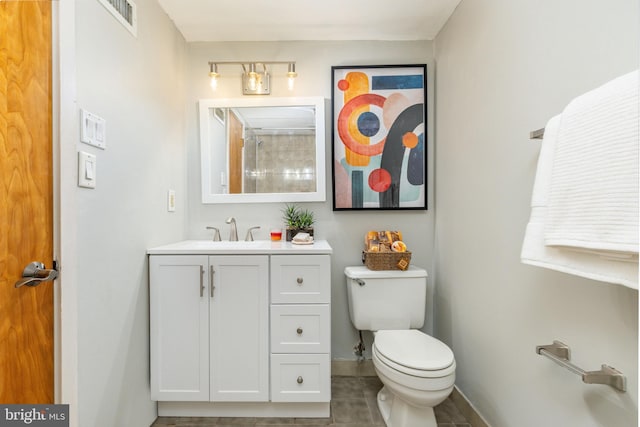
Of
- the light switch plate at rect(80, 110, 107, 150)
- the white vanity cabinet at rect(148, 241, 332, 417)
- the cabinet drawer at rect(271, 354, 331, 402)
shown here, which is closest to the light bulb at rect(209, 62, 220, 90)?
the light switch plate at rect(80, 110, 107, 150)

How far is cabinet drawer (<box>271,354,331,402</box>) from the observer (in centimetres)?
149

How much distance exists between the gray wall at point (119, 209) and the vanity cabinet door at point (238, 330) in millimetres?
361

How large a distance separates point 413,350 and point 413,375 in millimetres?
149

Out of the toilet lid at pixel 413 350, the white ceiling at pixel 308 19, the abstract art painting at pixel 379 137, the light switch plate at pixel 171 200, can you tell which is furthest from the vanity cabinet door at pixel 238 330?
the white ceiling at pixel 308 19

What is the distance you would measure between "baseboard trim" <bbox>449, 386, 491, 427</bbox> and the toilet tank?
443 millimetres

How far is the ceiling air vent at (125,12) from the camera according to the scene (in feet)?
4.04

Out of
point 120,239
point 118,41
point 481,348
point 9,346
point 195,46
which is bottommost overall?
point 481,348

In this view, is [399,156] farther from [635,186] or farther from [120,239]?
[120,239]

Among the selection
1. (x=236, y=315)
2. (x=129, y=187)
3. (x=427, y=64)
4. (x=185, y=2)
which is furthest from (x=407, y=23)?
(x=236, y=315)

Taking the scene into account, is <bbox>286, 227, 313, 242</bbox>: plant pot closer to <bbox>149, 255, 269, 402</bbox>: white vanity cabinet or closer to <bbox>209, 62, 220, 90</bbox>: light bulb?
<bbox>149, 255, 269, 402</bbox>: white vanity cabinet

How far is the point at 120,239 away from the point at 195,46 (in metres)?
1.47

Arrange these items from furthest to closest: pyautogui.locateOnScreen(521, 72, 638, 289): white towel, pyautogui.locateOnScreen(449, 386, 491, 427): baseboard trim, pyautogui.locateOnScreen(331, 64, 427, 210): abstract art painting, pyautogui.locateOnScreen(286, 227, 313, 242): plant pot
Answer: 1. pyautogui.locateOnScreen(331, 64, 427, 210): abstract art painting
2. pyautogui.locateOnScreen(286, 227, 313, 242): plant pot
3. pyautogui.locateOnScreen(449, 386, 491, 427): baseboard trim
4. pyautogui.locateOnScreen(521, 72, 638, 289): white towel

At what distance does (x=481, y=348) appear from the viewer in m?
1.47

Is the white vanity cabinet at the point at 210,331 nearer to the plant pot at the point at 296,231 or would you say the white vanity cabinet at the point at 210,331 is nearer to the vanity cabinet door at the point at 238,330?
the vanity cabinet door at the point at 238,330
